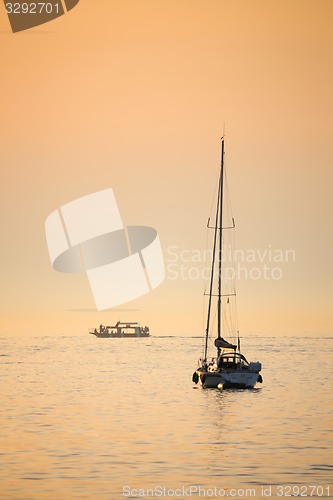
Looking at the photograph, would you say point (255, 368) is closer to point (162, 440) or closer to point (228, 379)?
point (228, 379)

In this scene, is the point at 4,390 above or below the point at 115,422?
above

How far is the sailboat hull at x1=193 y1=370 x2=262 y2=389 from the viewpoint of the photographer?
9431cm

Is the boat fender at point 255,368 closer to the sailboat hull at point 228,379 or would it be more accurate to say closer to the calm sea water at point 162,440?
the sailboat hull at point 228,379

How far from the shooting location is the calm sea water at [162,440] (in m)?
47.4

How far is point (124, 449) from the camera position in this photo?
2285 inches

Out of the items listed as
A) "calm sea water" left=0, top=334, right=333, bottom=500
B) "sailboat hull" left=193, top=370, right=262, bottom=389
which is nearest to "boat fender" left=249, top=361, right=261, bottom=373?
"sailboat hull" left=193, top=370, right=262, bottom=389

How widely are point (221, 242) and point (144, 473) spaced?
5179 cm

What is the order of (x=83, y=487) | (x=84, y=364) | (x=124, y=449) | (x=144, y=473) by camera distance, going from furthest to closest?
(x=84, y=364) → (x=124, y=449) → (x=144, y=473) → (x=83, y=487)

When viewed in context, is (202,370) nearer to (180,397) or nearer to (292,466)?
(180,397)

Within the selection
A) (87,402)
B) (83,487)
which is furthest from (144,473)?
(87,402)

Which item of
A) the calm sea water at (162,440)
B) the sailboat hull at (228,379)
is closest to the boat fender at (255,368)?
the sailboat hull at (228,379)

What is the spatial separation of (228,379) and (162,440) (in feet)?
108

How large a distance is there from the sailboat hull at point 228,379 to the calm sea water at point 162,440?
3.26 ft

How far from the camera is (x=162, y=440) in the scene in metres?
62.3
